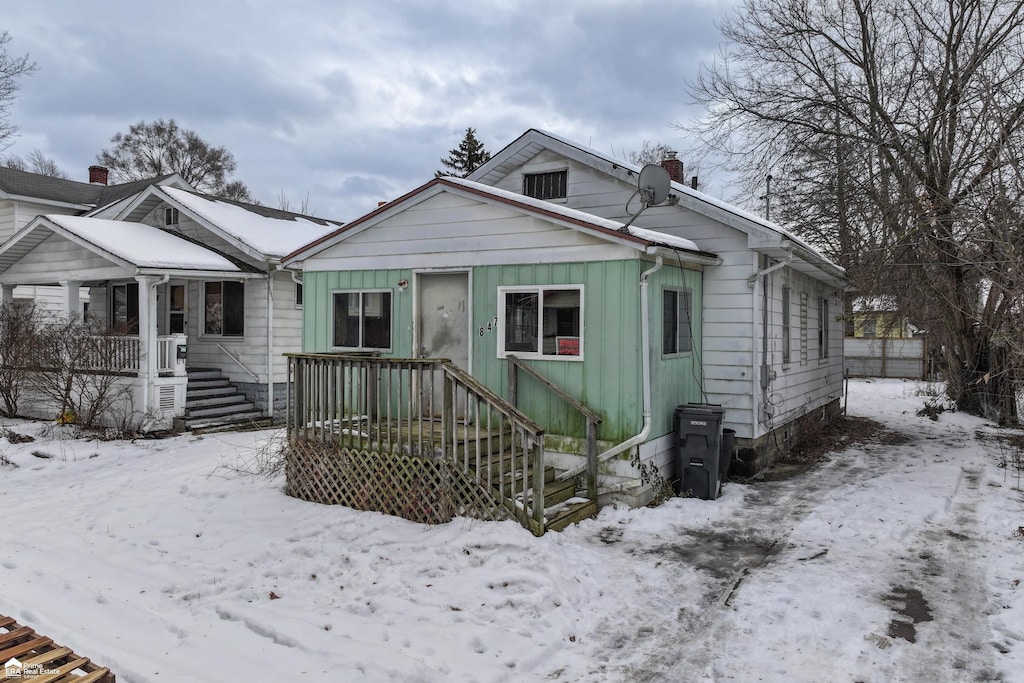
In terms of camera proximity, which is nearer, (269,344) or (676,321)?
(676,321)

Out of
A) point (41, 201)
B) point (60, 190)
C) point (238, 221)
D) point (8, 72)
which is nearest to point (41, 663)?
point (238, 221)

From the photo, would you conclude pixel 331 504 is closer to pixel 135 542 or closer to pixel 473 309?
pixel 135 542

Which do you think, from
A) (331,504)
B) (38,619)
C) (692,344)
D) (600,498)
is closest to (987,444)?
(692,344)

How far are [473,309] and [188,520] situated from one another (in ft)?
13.7

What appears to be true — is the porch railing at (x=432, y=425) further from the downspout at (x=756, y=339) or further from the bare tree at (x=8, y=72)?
the bare tree at (x=8, y=72)

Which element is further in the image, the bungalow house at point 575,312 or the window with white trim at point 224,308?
the window with white trim at point 224,308

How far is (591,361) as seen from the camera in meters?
8.05

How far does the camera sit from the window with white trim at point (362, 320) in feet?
31.2

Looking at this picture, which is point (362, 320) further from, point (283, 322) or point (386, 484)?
point (283, 322)

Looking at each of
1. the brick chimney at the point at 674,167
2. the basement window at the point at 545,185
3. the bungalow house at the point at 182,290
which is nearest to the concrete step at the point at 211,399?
the bungalow house at the point at 182,290

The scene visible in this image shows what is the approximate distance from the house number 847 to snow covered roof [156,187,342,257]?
23.2 feet

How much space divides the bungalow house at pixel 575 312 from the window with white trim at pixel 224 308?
17.0 ft

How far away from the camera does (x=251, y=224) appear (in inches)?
622

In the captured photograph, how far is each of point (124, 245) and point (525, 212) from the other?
9152mm
